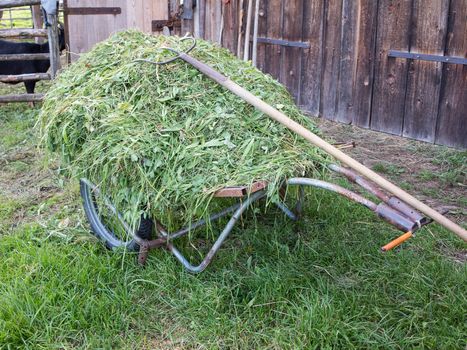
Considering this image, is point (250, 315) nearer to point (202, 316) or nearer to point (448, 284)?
point (202, 316)

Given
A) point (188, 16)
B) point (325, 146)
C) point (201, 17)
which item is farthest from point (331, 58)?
point (325, 146)

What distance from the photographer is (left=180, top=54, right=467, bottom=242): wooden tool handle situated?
7.18 feet

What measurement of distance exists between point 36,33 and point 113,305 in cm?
569

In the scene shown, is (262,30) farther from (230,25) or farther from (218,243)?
(218,243)

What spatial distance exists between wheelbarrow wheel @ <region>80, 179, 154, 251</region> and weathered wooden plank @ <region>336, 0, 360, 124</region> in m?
3.62

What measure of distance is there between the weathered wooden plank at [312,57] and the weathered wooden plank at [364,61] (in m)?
0.57

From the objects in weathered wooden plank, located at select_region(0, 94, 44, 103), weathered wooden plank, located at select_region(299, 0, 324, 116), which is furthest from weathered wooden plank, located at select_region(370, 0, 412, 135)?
weathered wooden plank, located at select_region(0, 94, 44, 103)

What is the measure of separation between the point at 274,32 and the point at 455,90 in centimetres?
261

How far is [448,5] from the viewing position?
5207 mm

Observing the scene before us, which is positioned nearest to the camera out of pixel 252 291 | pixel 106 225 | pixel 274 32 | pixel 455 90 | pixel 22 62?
pixel 252 291

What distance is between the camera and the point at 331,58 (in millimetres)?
6508

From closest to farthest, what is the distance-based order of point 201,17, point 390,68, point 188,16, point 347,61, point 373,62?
point 390,68 < point 373,62 < point 347,61 < point 201,17 < point 188,16

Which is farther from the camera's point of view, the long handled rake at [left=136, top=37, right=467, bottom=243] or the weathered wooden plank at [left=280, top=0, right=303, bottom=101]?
the weathered wooden plank at [left=280, top=0, right=303, bottom=101]

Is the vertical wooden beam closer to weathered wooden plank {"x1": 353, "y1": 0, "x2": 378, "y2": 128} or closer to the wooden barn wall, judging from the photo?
the wooden barn wall
